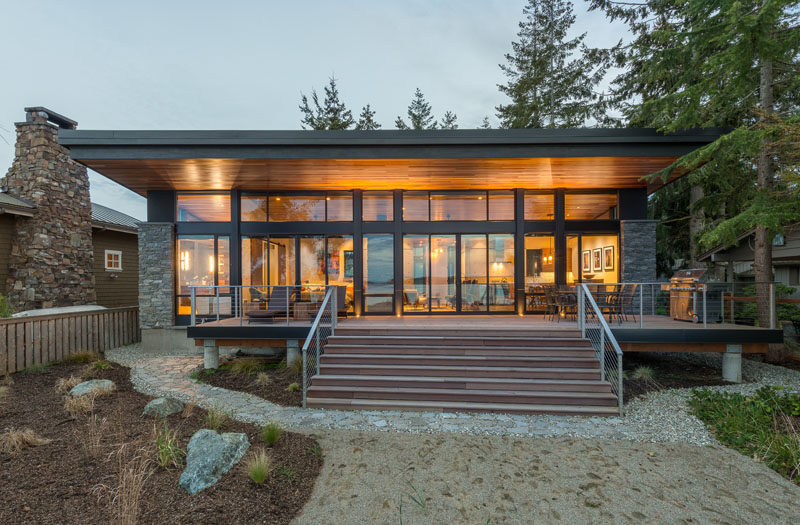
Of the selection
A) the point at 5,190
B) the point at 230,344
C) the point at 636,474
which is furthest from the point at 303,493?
the point at 5,190

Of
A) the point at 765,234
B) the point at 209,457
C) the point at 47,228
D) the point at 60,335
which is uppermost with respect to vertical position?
the point at 47,228

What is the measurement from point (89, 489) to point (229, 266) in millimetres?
7151

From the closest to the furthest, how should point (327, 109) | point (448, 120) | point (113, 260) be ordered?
1. point (113, 260)
2. point (327, 109)
3. point (448, 120)

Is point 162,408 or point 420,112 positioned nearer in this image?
point 162,408

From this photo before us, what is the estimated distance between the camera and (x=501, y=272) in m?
9.63

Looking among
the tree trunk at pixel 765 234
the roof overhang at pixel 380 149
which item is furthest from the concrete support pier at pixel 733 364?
the roof overhang at pixel 380 149

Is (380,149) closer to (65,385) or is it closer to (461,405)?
(461,405)

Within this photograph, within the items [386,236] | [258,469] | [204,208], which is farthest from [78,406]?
[386,236]

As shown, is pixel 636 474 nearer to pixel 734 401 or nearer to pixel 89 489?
pixel 734 401

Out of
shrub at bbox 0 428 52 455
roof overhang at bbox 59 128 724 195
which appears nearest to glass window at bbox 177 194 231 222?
roof overhang at bbox 59 128 724 195

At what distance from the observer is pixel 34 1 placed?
12.6 metres

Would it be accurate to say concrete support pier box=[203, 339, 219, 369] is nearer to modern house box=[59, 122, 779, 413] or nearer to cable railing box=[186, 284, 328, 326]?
modern house box=[59, 122, 779, 413]

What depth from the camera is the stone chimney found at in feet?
32.6

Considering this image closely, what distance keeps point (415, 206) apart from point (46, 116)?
1178cm
